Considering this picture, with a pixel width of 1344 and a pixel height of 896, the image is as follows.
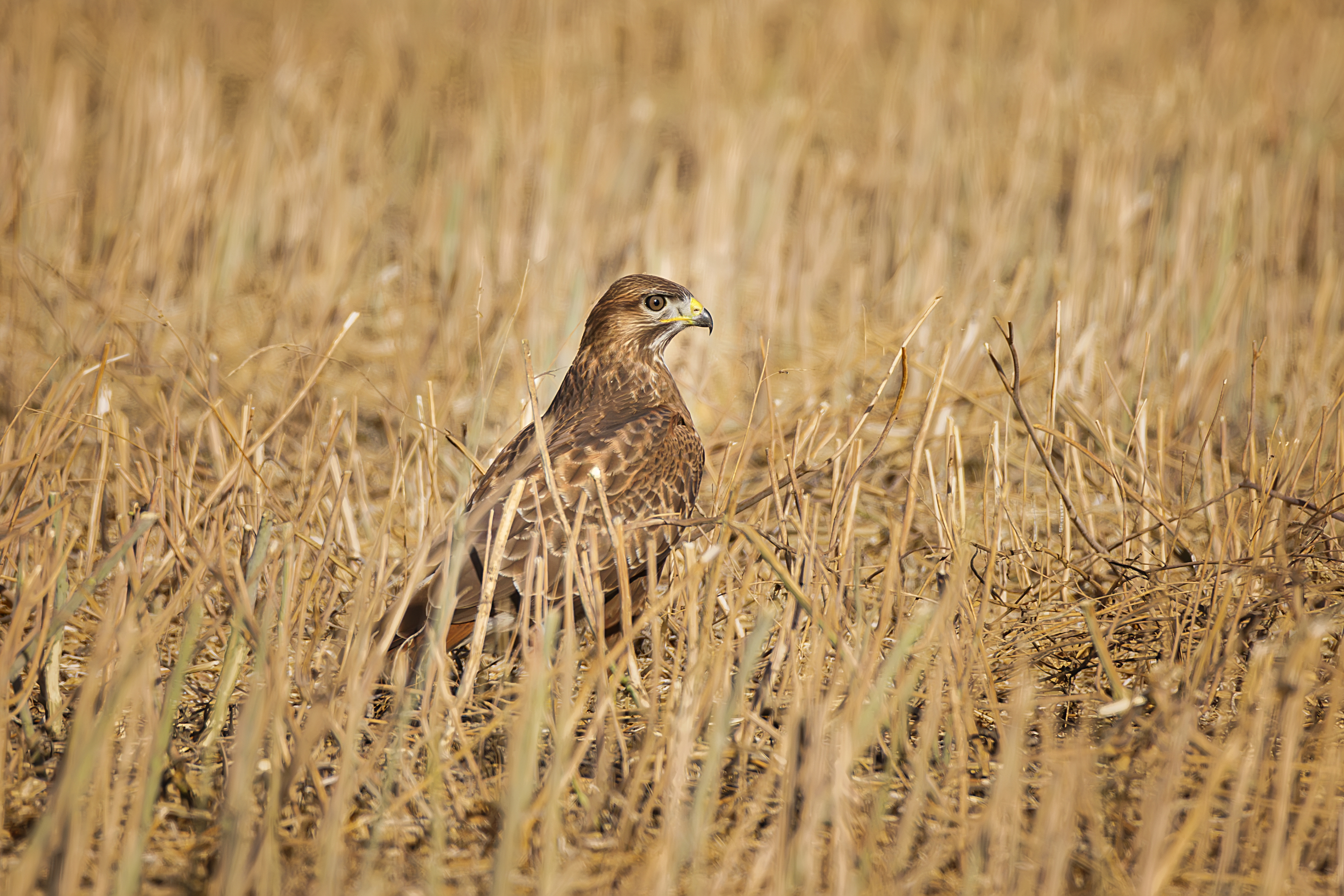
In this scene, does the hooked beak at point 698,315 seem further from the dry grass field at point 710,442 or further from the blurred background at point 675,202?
the blurred background at point 675,202

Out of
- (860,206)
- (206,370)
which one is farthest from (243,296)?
(860,206)

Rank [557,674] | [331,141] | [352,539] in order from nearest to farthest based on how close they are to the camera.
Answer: [557,674]
[352,539]
[331,141]

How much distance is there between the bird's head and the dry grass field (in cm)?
31

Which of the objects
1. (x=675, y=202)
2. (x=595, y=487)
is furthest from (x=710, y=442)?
(x=675, y=202)

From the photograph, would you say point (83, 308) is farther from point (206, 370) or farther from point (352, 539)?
point (352, 539)

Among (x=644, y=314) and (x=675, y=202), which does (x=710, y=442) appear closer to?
(x=644, y=314)

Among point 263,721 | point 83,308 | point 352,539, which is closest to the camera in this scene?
point 263,721

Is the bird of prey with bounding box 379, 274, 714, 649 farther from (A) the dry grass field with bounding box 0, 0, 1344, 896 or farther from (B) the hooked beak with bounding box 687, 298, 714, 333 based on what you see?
(A) the dry grass field with bounding box 0, 0, 1344, 896

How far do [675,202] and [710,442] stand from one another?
2.21 metres

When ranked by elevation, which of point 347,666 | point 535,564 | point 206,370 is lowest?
point 347,666

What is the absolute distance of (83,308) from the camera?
5.14 metres

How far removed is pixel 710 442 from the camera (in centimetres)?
397

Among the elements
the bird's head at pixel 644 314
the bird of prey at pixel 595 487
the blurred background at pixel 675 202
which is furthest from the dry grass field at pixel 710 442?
the bird's head at pixel 644 314

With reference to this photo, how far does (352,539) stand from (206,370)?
957 mm
